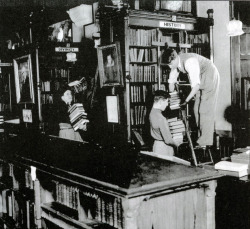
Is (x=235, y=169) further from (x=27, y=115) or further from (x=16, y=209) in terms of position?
(x=27, y=115)

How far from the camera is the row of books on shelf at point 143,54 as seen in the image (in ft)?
16.8

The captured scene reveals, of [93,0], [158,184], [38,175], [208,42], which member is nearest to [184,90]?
[208,42]

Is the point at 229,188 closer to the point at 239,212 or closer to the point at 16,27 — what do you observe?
the point at 239,212

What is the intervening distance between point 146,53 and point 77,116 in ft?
4.88

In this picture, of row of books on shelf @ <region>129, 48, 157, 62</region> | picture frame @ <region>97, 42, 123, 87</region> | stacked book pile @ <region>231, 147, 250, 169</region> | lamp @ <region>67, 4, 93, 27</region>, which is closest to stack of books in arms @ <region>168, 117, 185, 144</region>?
picture frame @ <region>97, 42, 123, 87</region>

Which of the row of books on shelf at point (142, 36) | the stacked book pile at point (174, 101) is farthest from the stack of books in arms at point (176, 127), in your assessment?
the row of books on shelf at point (142, 36)

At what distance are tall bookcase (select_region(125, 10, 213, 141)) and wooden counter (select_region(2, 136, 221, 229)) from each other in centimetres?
246

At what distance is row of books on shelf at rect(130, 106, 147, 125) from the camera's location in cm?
514

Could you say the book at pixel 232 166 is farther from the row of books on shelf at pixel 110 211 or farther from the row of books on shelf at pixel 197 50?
the row of books on shelf at pixel 197 50

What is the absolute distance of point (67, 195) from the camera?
2.54 m

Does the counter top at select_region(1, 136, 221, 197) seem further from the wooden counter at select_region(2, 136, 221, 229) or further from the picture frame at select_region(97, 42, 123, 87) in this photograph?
the picture frame at select_region(97, 42, 123, 87)

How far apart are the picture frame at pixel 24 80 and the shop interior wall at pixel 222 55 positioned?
3113 mm

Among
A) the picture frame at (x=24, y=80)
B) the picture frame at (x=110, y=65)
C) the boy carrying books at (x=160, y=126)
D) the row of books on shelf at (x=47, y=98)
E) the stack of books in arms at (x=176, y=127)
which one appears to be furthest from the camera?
the row of books on shelf at (x=47, y=98)

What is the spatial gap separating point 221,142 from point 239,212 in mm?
2963
